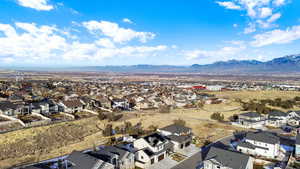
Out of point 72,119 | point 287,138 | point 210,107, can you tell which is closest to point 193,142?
point 287,138

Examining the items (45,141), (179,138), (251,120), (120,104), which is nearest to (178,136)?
(179,138)

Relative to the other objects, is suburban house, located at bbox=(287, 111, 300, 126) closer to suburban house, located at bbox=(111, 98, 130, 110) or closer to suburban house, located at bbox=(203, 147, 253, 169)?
suburban house, located at bbox=(203, 147, 253, 169)

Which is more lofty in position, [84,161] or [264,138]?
[84,161]

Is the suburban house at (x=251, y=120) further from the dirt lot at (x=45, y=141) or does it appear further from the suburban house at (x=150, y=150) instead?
the dirt lot at (x=45, y=141)

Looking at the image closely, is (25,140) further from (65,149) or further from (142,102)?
(142,102)

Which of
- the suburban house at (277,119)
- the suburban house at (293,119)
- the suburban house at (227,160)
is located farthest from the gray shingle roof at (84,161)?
the suburban house at (293,119)

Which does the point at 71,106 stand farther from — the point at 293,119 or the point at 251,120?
the point at 293,119

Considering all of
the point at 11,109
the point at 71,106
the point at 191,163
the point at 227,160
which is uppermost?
the point at 11,109
